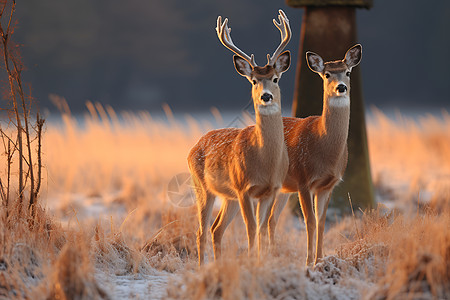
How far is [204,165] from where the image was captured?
19.1ft

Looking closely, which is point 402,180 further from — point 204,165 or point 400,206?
point 204,165

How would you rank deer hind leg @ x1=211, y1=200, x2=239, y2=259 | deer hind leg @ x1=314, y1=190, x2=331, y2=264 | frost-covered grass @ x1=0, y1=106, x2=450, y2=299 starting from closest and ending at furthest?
frost-covered grass @ x1=0, y1=106, x2=450, y2=299, deer hind leg @ x1=314, y1=190, x2=331, y2=264, deer hind leg @ x1=211, y1=200, x2=239, y2=259

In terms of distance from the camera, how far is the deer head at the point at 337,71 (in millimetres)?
5230

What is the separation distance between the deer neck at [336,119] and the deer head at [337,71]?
0.03 meters

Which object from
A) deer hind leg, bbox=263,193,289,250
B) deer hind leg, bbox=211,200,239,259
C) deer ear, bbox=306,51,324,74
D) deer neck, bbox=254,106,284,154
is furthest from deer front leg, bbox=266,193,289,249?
deer ear, bbox=306,51,324,74

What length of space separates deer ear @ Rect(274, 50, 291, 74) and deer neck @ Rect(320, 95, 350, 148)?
600 millimetres

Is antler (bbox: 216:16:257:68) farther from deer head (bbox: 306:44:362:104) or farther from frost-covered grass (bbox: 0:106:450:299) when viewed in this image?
frost-covered grass (bbox: 0:106:450:299)

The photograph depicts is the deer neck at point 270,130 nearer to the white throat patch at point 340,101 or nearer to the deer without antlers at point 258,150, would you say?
the deer without antlers at point 258,150

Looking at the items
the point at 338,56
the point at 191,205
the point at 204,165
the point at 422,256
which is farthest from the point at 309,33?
the point at 422,256

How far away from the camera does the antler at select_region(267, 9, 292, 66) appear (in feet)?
16.8

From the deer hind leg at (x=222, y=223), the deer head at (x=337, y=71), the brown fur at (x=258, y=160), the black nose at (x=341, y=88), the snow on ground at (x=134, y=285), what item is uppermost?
the deer head at (x=337, y=71)

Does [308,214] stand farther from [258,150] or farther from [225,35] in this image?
[225,35]

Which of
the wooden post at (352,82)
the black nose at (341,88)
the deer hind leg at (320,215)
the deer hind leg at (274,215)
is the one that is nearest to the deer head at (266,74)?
the black nose at (341,88)

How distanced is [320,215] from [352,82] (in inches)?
155
